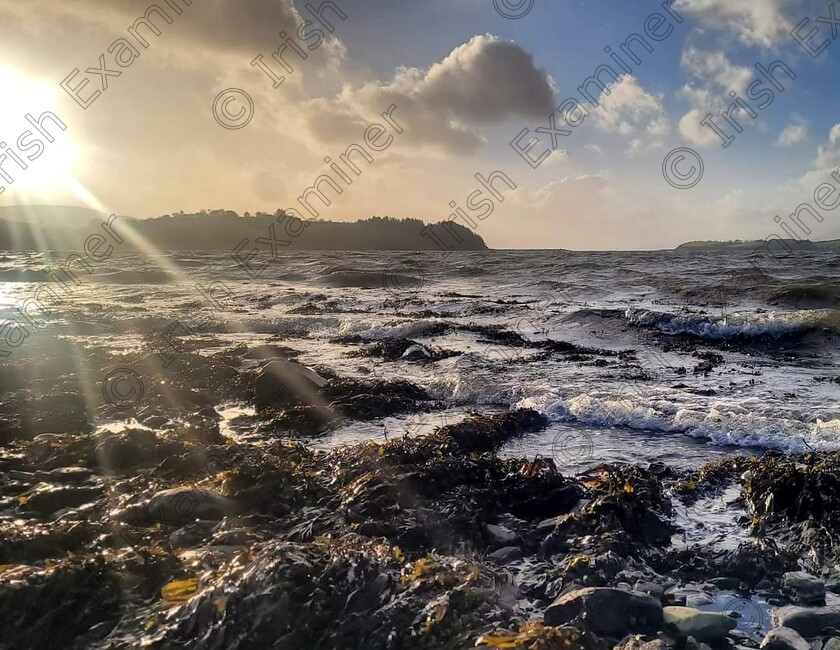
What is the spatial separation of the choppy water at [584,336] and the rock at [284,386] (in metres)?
1.58

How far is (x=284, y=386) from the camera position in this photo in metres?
9.18

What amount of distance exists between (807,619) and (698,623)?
2.40 feet

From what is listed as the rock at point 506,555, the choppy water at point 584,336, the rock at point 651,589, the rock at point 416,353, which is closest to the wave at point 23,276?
the choppy water at point 584,336

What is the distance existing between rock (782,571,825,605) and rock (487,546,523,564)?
193 cm

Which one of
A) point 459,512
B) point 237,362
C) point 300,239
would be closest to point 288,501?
point 459,512

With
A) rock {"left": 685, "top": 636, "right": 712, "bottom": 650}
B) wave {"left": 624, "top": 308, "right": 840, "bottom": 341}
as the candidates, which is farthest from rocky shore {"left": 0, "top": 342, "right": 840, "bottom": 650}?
wave {"left": 624, "top": 308, "right": 840, "bottom": 341}

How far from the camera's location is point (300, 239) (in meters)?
112

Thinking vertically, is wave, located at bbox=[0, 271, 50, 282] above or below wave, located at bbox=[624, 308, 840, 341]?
below

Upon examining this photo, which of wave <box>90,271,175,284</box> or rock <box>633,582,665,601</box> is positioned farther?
wave <box>90,271,175,284</box>

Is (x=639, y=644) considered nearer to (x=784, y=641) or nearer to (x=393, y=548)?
(x=784, y=641)

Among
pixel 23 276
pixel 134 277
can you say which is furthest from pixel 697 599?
pixel 23 276

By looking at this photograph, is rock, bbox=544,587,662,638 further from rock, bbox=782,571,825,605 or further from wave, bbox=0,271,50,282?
wave, bbox=0,271,50,282

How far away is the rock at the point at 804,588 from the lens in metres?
3.66

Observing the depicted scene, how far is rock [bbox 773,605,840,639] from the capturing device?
331 centimetres
